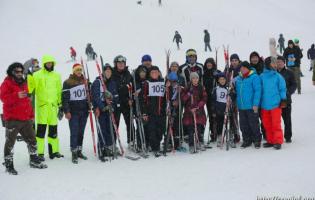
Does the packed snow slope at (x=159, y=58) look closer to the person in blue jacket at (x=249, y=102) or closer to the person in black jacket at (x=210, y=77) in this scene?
the person in blue jacket at (x=249, y=102)

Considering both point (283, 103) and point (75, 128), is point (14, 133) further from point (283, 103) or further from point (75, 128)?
point (283, 103)

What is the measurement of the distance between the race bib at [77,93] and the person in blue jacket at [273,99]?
3772mm

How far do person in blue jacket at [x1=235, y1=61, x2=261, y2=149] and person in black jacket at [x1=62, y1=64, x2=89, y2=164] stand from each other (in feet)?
10.9

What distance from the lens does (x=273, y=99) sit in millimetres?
6059

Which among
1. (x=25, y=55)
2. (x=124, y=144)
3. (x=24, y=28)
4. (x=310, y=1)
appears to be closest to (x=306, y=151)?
(x=124, y=144)

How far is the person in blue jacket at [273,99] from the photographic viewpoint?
602 centimetres

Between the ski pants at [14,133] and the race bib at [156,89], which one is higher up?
the race bib at [156,89]

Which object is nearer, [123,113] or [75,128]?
[75,128]

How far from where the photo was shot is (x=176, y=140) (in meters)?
6.59

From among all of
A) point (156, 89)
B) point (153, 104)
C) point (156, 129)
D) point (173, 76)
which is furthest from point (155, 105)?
point (173, 76)

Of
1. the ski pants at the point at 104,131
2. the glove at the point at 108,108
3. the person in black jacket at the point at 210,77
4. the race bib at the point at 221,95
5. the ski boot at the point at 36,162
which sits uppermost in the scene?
the person in black jacket at the point at 210,77

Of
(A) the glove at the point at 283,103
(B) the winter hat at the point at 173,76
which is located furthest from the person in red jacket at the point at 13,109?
(A) the glove at the point at 283,103

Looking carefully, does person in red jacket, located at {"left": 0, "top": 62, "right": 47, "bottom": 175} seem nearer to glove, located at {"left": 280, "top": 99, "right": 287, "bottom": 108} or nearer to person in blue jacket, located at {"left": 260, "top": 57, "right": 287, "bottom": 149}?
person in blue jacket, located at {"left": 260, "top": 57, "right": 287, "bottom": 149}

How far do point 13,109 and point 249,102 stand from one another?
4.61 m
